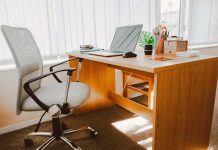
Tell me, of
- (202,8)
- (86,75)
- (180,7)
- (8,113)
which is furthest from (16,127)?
(202,8)

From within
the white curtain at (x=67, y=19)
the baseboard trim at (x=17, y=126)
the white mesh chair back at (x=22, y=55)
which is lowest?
the baseboard trim at (x=17, y=126)

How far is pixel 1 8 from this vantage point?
176 cm

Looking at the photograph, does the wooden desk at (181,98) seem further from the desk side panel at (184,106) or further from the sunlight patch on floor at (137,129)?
the sunlight patch on floor at (137,129)

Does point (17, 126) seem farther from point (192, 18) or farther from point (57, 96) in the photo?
point (192, 18)

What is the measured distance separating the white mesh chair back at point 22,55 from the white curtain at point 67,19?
1.52ft

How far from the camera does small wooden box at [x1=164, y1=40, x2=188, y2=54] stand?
152 centimetres

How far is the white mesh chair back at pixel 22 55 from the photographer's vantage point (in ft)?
4.06

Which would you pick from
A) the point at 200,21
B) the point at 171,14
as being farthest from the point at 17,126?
the point at 200,21

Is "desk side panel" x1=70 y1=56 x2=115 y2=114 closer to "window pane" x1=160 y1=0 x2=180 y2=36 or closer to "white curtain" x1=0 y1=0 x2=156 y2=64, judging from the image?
"white curtain" x1=0 y1=0 x2=156 y2=64

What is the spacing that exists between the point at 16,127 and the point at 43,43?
0.97 m

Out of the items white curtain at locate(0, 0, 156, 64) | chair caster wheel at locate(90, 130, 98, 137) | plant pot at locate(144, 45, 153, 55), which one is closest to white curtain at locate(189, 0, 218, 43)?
white curtain at locate(0, 0, 156, 64)

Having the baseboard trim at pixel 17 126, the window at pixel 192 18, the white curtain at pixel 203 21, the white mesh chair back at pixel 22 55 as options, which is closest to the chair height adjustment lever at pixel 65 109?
the white mesh chair back at pixel 22 55

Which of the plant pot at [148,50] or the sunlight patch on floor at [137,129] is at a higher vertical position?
the plant pot at [148,50]

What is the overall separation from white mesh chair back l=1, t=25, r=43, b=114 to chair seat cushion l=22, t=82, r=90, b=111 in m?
0.07
